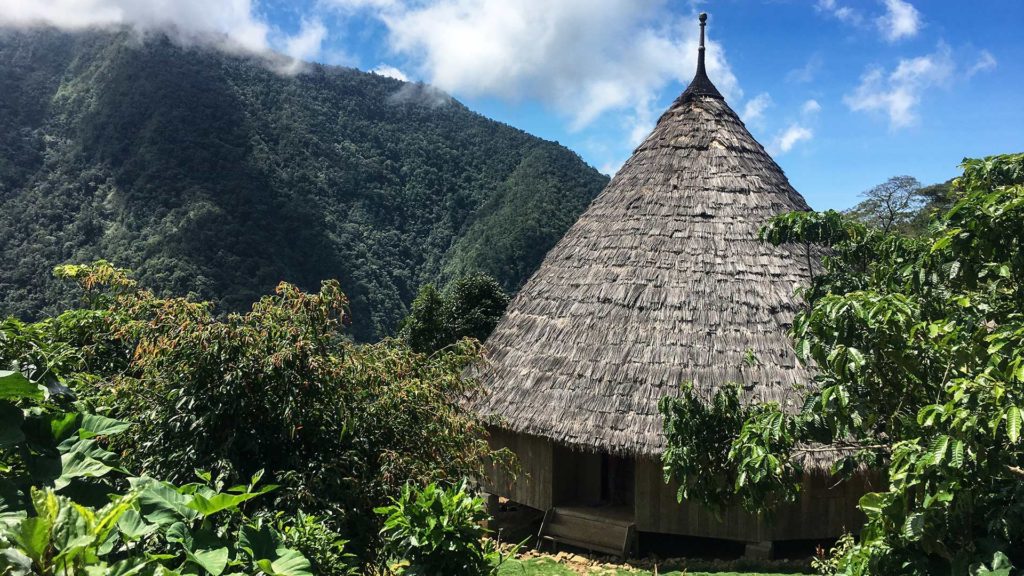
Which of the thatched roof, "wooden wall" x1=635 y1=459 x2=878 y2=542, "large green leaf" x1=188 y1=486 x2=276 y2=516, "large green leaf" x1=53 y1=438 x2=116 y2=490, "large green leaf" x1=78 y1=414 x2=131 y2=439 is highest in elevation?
the thatched roof

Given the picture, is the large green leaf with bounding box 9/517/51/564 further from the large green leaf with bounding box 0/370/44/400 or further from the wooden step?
the wooden step

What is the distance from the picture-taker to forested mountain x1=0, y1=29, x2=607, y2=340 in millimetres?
21000

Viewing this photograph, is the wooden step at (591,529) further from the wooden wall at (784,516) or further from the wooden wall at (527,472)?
the wooden wall at (784,516)

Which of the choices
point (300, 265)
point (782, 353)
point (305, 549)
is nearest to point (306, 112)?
point (300, 265)

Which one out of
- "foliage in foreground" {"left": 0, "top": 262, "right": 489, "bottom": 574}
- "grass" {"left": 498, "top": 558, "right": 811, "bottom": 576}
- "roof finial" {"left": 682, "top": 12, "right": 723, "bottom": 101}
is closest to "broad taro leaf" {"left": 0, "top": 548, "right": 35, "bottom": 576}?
"foliage in foreground" {"left": 0, "top": 262, "right": 489, "bottom": 574}

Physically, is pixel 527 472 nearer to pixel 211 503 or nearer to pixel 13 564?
pixel 211 503

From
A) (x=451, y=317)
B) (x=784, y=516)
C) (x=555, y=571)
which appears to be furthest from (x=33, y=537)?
(x=451, y=317)

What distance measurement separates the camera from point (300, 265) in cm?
2444

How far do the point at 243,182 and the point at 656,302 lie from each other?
22976mm

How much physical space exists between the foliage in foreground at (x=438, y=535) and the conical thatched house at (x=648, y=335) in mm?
3226

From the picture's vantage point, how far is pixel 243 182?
87.0 ft

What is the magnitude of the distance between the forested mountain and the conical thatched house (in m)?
12.7

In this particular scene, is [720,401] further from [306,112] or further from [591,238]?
[306,112]

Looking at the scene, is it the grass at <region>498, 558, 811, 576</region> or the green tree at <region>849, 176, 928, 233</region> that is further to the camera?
the green tree at <region>849, 176, 928, 233</region>
